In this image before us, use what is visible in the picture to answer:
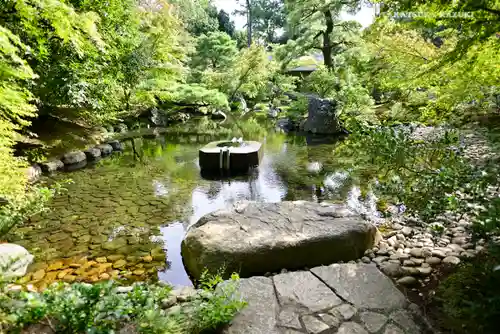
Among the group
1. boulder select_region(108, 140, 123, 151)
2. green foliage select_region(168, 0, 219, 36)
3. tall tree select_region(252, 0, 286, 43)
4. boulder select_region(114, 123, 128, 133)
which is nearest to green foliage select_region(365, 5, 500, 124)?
boulder select_region(108, 140, 123, 151)

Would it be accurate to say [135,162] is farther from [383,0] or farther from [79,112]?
[383,0]

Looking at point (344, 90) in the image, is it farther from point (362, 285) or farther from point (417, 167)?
point (362, 285)

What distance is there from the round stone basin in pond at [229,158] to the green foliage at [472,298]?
5471 mm

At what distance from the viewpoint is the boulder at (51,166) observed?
7.13 meters

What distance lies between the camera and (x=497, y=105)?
22.7ft

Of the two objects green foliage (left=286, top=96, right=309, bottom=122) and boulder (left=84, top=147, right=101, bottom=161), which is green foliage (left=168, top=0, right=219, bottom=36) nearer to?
green foliage (left=286, top=96, right=309, bottom=122)

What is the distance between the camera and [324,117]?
38.5ft

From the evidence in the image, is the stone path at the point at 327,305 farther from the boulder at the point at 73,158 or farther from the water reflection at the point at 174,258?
the boulder at the point at 73,158

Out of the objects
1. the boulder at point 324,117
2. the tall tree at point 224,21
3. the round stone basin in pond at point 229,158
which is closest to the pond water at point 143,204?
the round stone basin in pond at point 229,158

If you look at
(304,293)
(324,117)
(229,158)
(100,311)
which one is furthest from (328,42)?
(100,311)

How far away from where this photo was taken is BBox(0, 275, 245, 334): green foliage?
1574 millimetres

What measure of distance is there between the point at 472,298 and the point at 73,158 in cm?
853

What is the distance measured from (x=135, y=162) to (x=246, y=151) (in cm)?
321

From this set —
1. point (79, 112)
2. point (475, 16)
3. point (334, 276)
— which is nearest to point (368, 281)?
point (334, 276)
